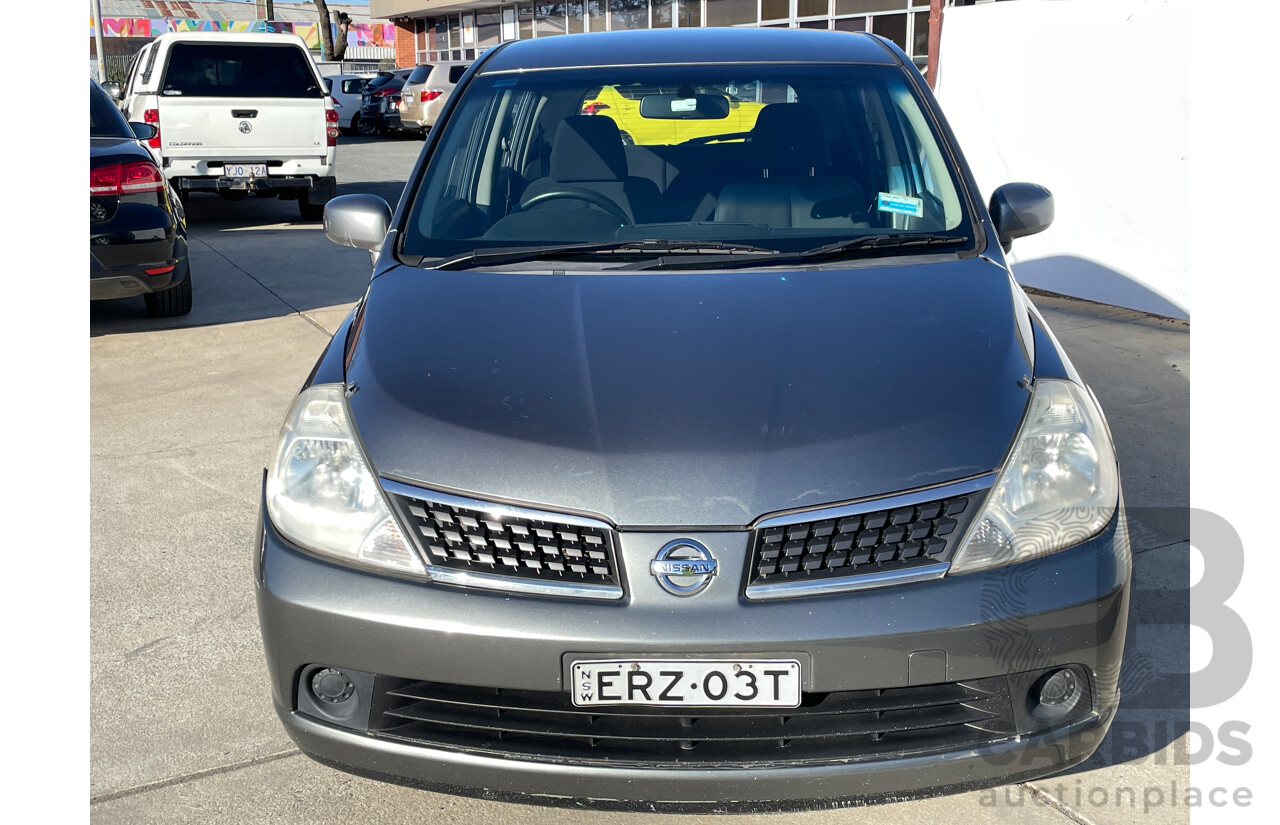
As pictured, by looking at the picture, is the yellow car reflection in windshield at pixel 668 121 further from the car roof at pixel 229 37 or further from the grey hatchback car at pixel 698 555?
the car roof at pixel 229 37

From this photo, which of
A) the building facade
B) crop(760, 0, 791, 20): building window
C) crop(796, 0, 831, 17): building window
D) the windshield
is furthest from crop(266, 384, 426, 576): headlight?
crop(760, 0, 791, 20): building window

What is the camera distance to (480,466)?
212cm

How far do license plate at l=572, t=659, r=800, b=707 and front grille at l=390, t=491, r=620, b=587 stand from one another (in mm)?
151

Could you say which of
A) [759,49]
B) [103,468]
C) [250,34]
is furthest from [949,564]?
[250,34]

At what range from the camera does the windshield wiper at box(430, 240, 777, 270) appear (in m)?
2.94

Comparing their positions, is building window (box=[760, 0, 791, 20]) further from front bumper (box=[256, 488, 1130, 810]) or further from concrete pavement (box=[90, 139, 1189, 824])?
front bumper (box=[256, 488, 1130, 810])

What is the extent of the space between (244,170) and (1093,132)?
7836 millimetres

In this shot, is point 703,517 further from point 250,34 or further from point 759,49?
point 250,34

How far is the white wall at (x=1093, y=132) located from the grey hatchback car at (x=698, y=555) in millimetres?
4742

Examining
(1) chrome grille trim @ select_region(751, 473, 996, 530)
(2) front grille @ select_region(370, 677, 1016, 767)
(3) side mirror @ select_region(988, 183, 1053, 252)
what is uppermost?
(3) side mirror @ select_region(988, 183, 1053, 252)

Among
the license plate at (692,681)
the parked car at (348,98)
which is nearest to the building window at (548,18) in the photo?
the parked car at (348,98)

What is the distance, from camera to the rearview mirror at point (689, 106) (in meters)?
3.46

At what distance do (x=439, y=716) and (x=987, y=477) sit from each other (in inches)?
42.6

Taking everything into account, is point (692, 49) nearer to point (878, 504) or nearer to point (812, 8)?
point (878, 504)
